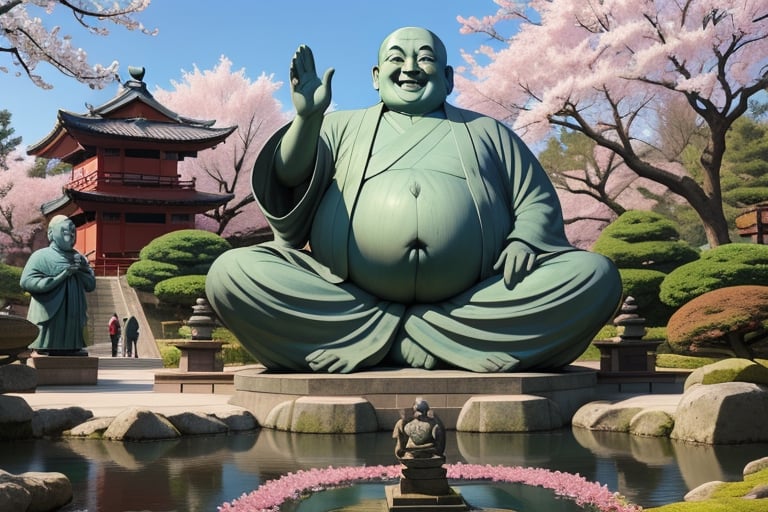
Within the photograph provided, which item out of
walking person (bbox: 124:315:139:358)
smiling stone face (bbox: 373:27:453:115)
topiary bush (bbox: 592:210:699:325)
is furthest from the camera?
walking person (bbox: 124:315:139:358)

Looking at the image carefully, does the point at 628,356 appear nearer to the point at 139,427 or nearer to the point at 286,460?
the point at 286,460

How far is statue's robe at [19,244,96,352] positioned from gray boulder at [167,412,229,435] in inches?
206

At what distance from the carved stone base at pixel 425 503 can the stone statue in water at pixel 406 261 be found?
167 inches

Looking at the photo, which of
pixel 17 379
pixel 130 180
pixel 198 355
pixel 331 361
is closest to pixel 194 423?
pixel 331 361

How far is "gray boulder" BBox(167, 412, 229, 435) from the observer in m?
7.73

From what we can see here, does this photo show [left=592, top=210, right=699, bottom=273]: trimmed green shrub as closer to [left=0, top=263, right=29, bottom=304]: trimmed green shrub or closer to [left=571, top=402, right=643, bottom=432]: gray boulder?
[left=571, top=402, right=643, bottom=432]: gray boulder

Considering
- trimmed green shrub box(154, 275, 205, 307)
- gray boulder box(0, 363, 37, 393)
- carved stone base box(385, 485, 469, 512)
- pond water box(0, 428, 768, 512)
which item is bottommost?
pond water box(0, 428, 768, 512)

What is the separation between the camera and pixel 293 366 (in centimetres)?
905

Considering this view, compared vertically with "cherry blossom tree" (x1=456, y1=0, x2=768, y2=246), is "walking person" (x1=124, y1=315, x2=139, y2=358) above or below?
below

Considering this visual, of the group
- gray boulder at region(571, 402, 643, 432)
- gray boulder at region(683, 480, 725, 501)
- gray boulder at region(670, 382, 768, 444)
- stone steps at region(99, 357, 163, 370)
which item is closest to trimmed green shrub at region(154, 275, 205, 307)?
stone steps at region(99, 357, 163, 370)

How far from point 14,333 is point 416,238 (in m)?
3.75

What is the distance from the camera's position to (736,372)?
25.7 ft

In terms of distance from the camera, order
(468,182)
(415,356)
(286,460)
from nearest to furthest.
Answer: (286,460)
(415,356)
(468,182)

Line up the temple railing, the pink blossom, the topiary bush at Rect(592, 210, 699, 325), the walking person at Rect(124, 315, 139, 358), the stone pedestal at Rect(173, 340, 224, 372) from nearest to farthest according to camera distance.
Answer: the pink blossom, the stone pedestal at Rect(173, 340, 224, 372), the topiary bush at Rect(592, 210, 699, 325), the walking person at Rect(124, 315, 139, 358), the temple railing
